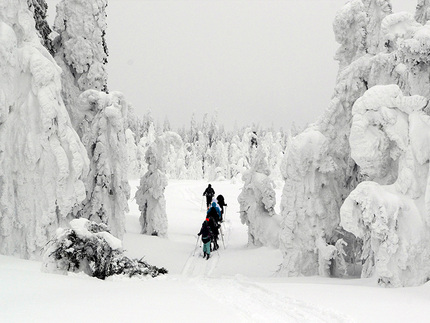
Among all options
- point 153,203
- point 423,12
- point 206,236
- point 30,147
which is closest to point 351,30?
point 423,12

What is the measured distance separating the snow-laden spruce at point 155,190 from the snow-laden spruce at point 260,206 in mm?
4422

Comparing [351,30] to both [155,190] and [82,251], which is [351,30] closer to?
[82,251]

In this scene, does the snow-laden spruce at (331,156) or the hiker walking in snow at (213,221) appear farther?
the hiker walking in snow at (213,221)

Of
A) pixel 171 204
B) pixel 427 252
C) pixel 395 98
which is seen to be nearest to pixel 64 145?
pixel 395 98

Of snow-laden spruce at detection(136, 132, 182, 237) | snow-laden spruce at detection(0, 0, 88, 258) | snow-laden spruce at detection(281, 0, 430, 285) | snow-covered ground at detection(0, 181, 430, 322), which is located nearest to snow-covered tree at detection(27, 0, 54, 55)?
snow-laden spruce at detection(0, 0, 88, 258)

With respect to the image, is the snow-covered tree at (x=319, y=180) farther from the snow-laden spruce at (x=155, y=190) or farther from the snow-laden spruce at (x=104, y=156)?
the snow-laden spruce at (x=155, y=190)

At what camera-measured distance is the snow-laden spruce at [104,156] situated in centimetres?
1652

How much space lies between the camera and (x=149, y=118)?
377ft

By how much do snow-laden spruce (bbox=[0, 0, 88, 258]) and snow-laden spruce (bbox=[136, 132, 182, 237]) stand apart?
10.2 meters

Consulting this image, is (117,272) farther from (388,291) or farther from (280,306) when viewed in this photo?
(388,291)

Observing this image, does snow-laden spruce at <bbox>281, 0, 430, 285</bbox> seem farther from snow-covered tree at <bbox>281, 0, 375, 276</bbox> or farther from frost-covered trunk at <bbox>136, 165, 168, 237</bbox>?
frost-covered trunk at <bbox>136, 165, 168, 237</bbox>

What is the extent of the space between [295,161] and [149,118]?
105m

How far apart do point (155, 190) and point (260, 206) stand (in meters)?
5.91

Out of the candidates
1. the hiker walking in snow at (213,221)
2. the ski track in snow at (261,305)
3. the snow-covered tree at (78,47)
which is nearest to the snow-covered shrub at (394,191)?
the ski track in snow at (261,305)
